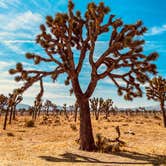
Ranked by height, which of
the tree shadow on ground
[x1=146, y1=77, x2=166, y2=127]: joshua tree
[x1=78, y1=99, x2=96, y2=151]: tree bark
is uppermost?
[x1=146, y1=77, x2=166, y2=127]: joshua tree

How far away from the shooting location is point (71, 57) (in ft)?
39.2

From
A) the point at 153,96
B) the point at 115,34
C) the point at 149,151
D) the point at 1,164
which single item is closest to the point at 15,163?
the point at 1,164

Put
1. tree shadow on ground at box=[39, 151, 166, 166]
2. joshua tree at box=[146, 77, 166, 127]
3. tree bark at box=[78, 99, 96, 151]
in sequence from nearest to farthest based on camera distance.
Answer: tree shadow on ground at box=[39, 151, 166, 166] → tree bark at box=[78, 99, 96, 151] → joshua tree at box=[146, 77, 166, 127]

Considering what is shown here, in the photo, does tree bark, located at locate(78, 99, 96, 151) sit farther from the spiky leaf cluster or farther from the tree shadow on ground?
the spiky leaf cluster

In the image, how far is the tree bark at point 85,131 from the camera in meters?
11.4

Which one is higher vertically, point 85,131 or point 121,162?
point 85,131

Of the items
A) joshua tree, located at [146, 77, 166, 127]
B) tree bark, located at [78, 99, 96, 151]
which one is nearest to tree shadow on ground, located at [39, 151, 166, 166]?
tree bark, located at [78, 99, 96, 151]

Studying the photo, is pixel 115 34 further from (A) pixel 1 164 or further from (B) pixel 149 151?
(A) pixel 1 164

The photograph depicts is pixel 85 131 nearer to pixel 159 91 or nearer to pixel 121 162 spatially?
pixel 121 162

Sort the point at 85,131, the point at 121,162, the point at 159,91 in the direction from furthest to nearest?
the point at 159,91, the point at 85,131, the point at 121,162

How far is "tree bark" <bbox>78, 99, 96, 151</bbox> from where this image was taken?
11389mm

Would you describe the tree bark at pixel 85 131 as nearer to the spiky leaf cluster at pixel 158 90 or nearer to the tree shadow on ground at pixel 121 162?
the tree shadow on ground at pixel 121 162

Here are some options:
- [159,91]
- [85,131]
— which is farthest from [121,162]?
[159,91]

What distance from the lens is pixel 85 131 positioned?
1153 cm
